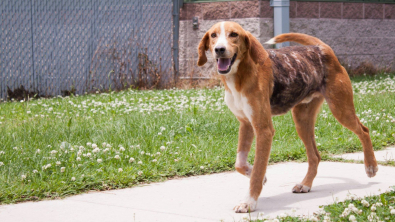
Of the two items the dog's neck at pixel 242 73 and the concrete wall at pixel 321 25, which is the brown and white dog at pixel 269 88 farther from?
the concrete wall at pixel 321 25

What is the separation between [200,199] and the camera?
4.27 m

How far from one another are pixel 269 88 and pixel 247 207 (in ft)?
3.15

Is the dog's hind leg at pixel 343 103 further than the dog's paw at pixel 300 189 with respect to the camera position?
Yes

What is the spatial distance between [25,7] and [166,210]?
10885mm

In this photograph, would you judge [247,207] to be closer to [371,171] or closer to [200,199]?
[200,199]

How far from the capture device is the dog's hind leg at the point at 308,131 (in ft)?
15.2

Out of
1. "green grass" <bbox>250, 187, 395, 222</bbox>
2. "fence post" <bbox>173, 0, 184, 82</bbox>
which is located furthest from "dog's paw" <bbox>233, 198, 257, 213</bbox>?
"fence post" <bbox>173, 0, 184, 82</bbox>

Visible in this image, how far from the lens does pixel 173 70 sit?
528 inches

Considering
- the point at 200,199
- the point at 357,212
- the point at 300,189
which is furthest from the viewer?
the point at 300,189

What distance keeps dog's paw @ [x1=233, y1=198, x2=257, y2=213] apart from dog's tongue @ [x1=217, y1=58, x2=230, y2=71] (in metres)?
0.97

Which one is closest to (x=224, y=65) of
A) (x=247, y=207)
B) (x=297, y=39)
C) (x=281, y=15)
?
(x=247, y=207)

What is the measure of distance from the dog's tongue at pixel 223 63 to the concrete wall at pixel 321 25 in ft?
29.3

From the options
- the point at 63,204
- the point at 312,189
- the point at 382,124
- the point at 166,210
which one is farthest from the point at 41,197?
the point at 382,124

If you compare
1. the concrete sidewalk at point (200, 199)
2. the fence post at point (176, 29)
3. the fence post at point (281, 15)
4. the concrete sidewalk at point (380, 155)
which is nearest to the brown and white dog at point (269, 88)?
the concrete sidewalk at point (200, 199)
